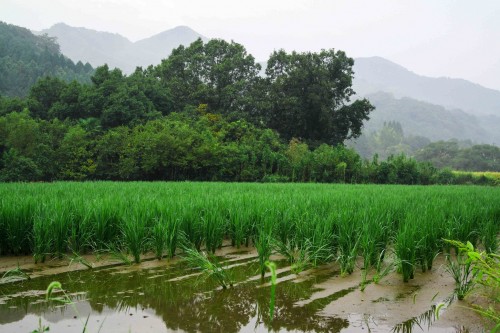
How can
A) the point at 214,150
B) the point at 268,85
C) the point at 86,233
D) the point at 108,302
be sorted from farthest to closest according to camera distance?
1. the point at 268,85
2. the point at 214,150
3. the point at 86,233
4. the point at 108,302

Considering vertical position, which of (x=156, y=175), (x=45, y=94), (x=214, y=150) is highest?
(x=45, y=94)

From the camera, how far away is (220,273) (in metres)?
3.34

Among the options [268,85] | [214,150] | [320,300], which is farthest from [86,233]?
[268,85]

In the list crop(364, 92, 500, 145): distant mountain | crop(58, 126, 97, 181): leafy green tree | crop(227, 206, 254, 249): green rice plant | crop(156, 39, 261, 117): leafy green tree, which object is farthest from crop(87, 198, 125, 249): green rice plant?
crop(364, 92, 500, 145): distant mountain

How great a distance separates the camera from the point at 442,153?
65.8 m

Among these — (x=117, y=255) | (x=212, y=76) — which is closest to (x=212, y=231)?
(x=117, y=255)

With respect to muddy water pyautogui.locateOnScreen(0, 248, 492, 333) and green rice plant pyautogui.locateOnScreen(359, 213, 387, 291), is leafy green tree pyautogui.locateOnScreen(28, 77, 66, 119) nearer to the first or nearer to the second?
muddy water pyautogui.locateOnScreen(0, 248, 492, 333)

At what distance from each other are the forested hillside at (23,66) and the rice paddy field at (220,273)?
146 ft

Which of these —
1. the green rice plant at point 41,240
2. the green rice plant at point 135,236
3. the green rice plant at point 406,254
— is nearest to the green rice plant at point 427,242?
the green rice plant at point 406,254

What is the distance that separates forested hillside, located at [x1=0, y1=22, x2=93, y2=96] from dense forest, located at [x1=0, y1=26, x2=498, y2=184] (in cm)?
2081

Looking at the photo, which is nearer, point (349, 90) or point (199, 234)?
point (199, 234)

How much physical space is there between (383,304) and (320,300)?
50 cm

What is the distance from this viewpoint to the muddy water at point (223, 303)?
8.66 ft

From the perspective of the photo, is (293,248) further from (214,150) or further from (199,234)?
(214,150)
